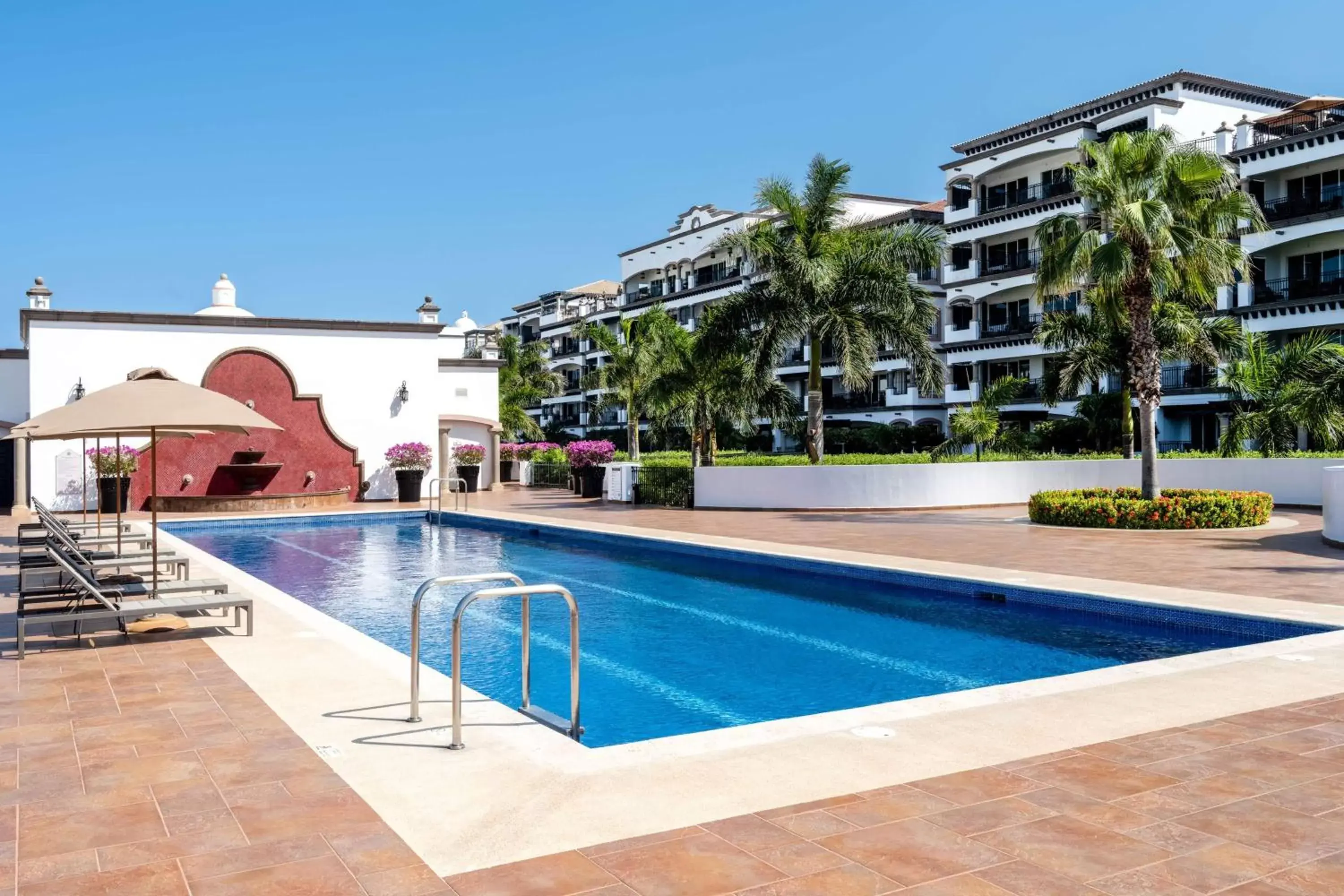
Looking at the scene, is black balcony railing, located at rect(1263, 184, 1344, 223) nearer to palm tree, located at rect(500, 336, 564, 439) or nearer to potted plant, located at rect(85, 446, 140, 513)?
palm tree, located at rect(500, 336, 564, 439)

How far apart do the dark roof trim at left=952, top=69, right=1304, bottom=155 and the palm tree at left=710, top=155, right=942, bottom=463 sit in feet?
80.6

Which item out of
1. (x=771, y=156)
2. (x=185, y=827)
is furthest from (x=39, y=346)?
(x=185, y=827)

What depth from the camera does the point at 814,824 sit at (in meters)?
4.04

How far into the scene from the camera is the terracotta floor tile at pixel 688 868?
3.46m

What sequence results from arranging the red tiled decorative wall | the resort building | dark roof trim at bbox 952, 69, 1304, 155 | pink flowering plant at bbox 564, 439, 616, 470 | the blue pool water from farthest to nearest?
dark roof trim at bbox 952, 69, 1304, 155 < pink flowering plant at bbox 564, 439, 616, 470 < the red tiled decorative wall < the resort building < the blue pool water

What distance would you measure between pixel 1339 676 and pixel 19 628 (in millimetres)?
8835

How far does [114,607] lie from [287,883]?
5275 mm

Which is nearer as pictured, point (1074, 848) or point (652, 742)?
point (1074, 848)

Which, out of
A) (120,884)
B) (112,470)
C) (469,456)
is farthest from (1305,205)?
(120,884)

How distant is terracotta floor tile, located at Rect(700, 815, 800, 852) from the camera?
3.85 m

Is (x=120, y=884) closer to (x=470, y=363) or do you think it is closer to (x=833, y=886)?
(x=833, y=886)

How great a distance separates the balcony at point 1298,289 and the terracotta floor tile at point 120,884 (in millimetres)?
40440

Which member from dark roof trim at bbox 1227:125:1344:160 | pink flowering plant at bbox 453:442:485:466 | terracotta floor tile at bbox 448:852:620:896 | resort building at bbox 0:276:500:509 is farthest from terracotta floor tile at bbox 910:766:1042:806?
dark roof trim at bbox 1227:125:1344:160

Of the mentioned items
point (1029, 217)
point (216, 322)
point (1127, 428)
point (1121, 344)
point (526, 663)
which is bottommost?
point (526, 663)
